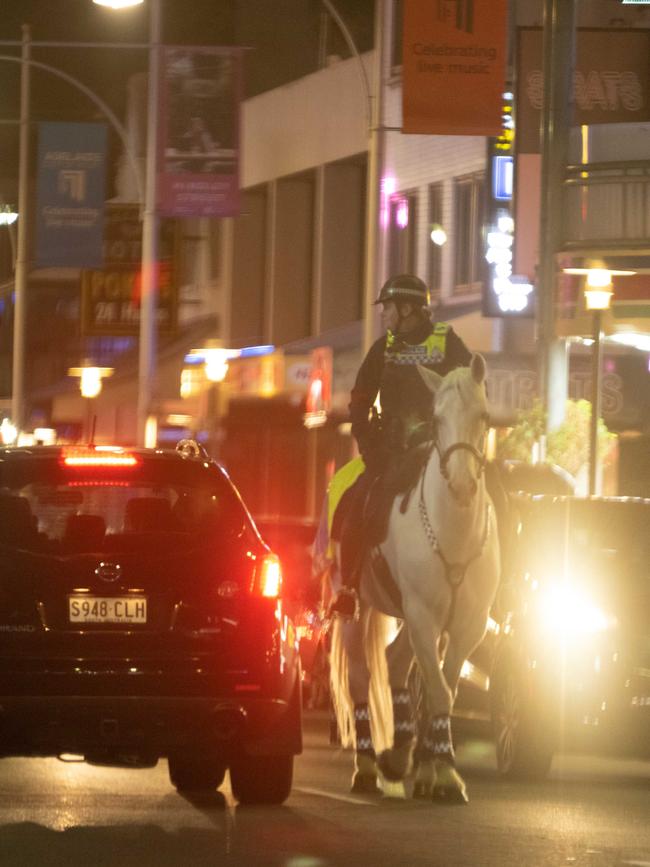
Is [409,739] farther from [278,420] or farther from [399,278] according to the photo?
[278,420]

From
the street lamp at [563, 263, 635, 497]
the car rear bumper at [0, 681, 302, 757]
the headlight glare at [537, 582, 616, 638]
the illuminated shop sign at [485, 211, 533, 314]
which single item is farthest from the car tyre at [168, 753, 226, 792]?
the illuminated shop sign at [485, 211, 533, 314]

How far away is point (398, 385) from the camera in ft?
44.2

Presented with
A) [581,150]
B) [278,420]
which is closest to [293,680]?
[581,150]

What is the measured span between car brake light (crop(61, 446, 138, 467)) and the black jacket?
1923 millimetres

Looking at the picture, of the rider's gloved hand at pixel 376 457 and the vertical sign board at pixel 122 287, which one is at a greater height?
the vertical sign board at pixel 122 287

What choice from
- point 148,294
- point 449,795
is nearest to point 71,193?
point 148,294

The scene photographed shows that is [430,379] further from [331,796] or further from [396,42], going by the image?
[396,42]

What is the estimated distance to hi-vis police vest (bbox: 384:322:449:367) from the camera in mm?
13578

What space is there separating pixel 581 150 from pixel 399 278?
14.8 meters

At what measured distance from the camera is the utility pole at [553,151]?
28.0 m

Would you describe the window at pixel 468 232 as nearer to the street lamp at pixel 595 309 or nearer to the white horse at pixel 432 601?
the street lamp at pixel 595 309

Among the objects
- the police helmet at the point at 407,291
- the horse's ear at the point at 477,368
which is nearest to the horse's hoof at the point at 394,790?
the horse's ear at the point at 477,368

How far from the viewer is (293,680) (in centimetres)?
1195

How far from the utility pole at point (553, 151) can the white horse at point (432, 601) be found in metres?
14.4
